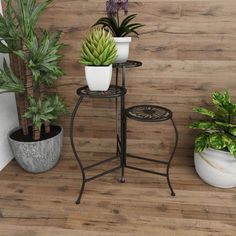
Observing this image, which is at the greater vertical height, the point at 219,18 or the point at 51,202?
the point at 219,18

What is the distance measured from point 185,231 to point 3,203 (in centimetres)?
113

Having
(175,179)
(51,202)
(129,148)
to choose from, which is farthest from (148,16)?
(51,202)

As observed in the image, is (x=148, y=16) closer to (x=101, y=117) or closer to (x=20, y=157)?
(x=101, y=117)

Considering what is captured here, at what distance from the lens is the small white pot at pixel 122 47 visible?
153cm

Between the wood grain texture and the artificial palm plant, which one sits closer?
the wood grain texture

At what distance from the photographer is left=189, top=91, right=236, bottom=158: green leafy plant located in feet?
5.17

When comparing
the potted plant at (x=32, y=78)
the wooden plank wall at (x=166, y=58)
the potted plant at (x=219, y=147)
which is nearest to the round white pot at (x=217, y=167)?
the potted plant at (x=219, y=147)

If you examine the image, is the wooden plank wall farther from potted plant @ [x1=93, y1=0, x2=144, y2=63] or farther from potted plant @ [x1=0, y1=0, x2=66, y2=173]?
potted plant @ [x1=93, y1=0, x2=144, y2=63]

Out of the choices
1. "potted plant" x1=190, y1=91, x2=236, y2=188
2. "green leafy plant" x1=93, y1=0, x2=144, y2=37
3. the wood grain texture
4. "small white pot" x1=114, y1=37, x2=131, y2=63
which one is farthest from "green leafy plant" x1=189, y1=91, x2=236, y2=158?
"green leafy plant" x1=93, y1=0, x2=144, y2=37

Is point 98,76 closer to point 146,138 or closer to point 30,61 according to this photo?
point 30,61

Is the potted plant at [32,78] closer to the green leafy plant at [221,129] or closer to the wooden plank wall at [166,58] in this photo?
the wooden plank wall at [166,58]

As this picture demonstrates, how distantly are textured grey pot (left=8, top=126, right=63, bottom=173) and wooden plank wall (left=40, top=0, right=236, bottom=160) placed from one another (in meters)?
0.37

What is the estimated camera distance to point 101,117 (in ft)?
6.89

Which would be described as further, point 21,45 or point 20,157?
point 20,157
